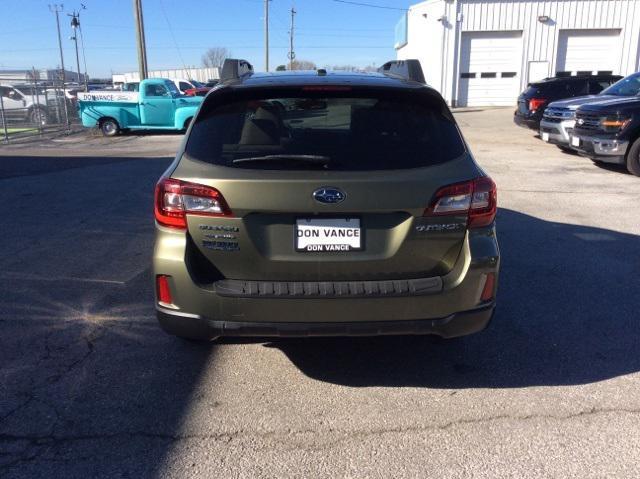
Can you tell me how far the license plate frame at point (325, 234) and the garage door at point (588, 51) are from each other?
→ 31.3 meters

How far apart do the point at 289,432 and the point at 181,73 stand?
6966cm

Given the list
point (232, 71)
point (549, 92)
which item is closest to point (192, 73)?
point (549, 92)

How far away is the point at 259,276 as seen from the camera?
313 centimetres

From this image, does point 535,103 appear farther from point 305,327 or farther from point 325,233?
point 305,327

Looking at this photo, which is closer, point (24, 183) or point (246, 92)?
point (246, 92)

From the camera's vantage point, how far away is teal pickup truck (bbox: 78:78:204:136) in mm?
20938

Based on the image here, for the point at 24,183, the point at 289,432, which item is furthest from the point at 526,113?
the point at 289,432

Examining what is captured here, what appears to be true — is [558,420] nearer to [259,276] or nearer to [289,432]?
[289,432]

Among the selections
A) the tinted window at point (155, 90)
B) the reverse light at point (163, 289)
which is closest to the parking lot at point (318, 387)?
the reverse light at point (163, 289)

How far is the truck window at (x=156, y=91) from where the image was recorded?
21.0 m

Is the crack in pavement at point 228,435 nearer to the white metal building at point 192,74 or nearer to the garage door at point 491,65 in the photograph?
the garage door at point 491,65

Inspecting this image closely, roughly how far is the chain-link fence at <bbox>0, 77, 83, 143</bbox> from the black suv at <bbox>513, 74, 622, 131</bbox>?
17202 millimetres

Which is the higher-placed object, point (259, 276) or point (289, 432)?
point (259, 276)

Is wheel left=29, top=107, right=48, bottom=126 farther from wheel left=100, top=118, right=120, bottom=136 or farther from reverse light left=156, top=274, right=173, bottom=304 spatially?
reverse light left=156, top=274, right=173, bottom=304
